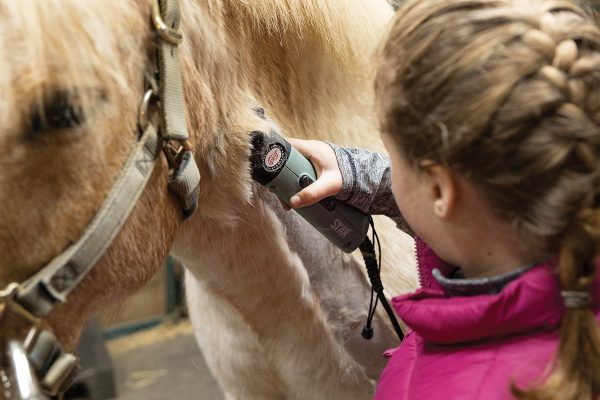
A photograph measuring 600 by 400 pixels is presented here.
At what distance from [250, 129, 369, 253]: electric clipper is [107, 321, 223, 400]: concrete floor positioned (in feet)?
5.45

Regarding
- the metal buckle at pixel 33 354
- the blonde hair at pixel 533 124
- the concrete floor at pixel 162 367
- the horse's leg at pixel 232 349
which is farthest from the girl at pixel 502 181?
the concrete floor at pixel 162 367

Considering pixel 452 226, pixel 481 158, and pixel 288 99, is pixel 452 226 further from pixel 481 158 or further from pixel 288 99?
pixel 288 99

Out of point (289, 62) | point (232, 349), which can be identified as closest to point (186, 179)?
point (289, 62)

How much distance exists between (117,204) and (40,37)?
180mm

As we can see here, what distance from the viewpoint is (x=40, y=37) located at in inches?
26.3

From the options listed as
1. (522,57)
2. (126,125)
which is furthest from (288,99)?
(522,57)

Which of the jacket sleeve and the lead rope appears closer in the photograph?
the jacket sleeve

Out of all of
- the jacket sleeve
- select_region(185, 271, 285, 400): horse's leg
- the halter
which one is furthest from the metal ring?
select_region(185, 271, 285, 400): horse's leg

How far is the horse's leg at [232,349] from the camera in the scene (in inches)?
46.6

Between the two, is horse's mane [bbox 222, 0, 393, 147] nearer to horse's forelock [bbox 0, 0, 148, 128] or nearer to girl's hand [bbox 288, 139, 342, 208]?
girl's hand [bbox 288, 139, 342, 208]

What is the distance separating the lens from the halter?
Result: 0.70 meters

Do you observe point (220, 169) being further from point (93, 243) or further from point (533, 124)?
point (533, 124)

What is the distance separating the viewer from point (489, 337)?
0.72 m

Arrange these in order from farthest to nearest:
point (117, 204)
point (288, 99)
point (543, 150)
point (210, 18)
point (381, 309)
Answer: point (381, 309) < point (288, 99) < point (210, 18) < point (117, 204) < point (543, 150)
